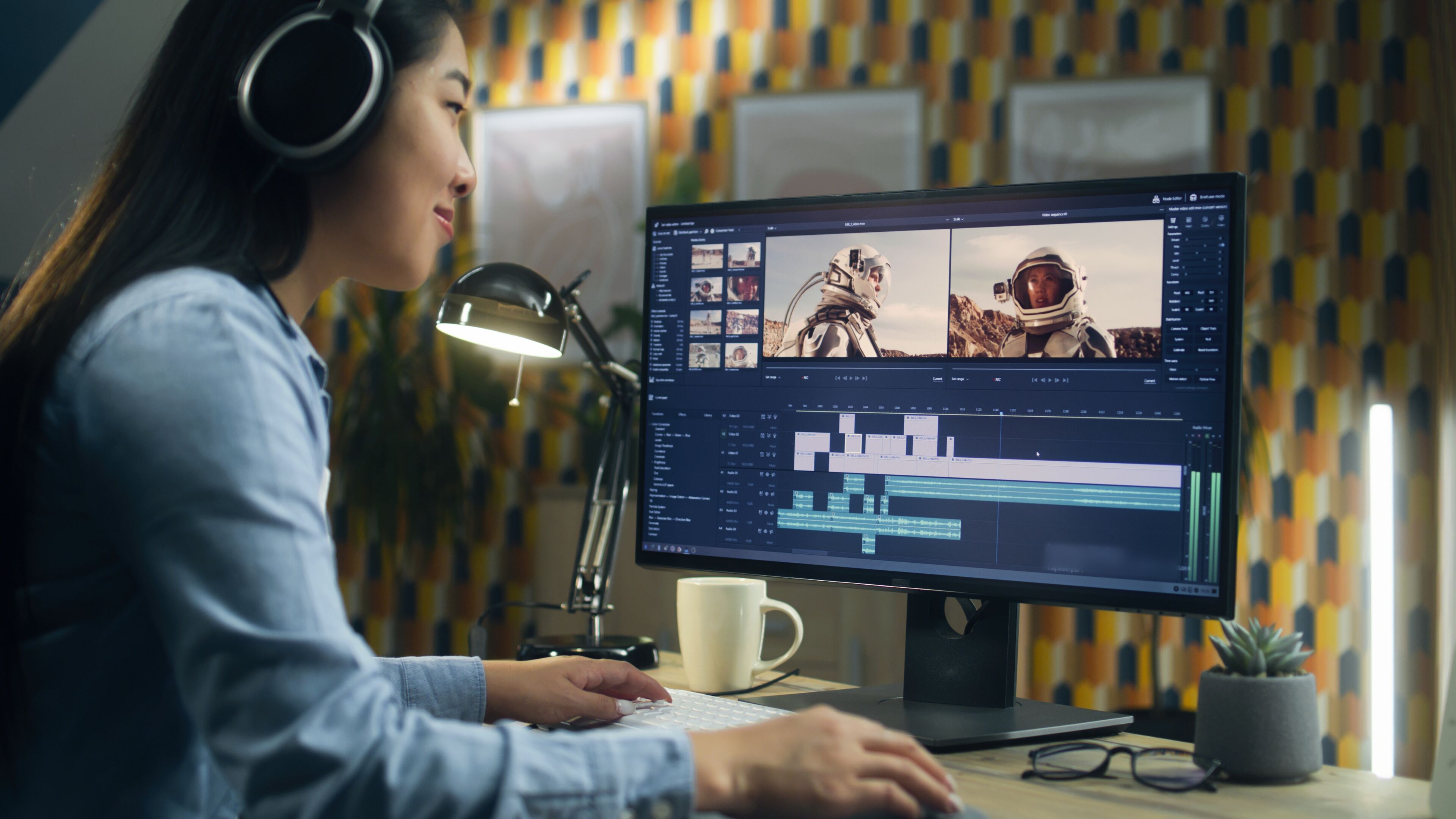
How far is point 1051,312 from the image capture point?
932mm

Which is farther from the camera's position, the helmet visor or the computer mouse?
the helmet visor

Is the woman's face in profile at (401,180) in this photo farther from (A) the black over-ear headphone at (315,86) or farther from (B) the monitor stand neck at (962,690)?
(B) the monitor stand neck at (962,690)

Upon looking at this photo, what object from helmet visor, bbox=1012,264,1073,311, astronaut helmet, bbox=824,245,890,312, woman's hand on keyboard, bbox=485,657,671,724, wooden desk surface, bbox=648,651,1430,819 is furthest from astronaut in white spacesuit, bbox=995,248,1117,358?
woman's hand on keyboard, bbox=485,657,671,724

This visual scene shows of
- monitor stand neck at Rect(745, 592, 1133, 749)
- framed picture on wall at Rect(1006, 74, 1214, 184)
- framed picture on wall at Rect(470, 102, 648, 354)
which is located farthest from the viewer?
framed picture on wall at Rect(470, 102, 648, 354)

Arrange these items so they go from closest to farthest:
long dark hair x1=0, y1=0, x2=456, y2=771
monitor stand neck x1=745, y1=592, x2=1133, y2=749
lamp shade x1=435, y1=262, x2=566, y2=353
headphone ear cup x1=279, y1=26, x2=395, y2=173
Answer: long dark hair x1=0, y1=0, x2=456, y2=771 → headphone ear cup x1=279, y1=26, x2=395, y2=173 → monitor stand neck x1=745, y1=592, x2=1133, y2=749 → lamp shade x1=435, y1=262, x2=566, y2=353

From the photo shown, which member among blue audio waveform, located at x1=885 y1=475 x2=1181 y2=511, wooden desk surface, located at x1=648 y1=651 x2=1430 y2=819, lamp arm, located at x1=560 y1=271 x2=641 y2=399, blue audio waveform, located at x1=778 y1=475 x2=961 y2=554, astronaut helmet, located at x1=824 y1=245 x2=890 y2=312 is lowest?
wooden desk surface, located at x1=648 y1=651 x2=1430 y2=819

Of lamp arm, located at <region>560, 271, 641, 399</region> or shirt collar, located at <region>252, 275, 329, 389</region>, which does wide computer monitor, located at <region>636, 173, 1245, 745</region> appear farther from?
shirt collar, located at <region>252, 275, 329, 389</region>

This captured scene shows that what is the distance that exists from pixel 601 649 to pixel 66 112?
245 cm

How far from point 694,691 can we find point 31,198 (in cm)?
254

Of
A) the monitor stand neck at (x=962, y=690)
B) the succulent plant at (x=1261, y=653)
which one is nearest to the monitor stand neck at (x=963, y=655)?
the monitor stand neck at (x=962, y=690)

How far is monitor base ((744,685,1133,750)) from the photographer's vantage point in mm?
891

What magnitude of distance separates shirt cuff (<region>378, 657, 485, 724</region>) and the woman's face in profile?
34 cm

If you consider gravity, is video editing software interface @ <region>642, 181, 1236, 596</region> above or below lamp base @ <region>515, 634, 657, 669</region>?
above

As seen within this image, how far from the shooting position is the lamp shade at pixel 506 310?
118 centimetres
